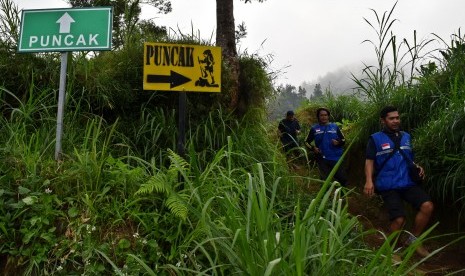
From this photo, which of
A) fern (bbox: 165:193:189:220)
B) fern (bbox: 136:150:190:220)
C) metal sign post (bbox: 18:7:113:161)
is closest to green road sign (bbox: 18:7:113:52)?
metal sign post (bbox: 18:7:113:161)

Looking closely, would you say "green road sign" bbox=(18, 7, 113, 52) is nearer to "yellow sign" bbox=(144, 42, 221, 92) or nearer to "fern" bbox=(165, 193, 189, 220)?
"yellow sign" bbox=(144, 42, 221, 92)

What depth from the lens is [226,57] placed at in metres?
5.34

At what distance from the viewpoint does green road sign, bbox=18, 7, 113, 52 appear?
3359 millimetres

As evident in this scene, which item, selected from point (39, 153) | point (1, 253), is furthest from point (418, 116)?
point (1, 253)

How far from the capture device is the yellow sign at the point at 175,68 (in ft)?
11.9

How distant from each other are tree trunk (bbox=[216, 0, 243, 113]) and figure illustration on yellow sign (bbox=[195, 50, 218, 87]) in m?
1.23

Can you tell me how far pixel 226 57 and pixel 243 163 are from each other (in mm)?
1754

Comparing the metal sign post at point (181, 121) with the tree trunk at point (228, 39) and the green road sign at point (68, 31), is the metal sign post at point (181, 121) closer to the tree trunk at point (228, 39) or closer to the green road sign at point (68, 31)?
the green road sign at point (68, 31)

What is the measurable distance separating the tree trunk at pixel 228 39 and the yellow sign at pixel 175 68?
130cm

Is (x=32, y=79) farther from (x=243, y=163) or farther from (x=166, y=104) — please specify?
(x=243, y=163)

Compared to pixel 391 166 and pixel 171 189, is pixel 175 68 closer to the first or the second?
pixel 171 189

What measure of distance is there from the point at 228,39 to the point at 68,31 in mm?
2569

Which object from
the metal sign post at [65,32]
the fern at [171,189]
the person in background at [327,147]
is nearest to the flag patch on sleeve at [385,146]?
the person in background at [327,147]

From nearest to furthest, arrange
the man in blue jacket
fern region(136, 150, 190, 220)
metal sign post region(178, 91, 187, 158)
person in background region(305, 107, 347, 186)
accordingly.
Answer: fern region(136, 150, 190, 220) → metal sign post region(178, 91, 187, 158) → the man in blue jacket → person in background region(305, 107, 347, 186)
